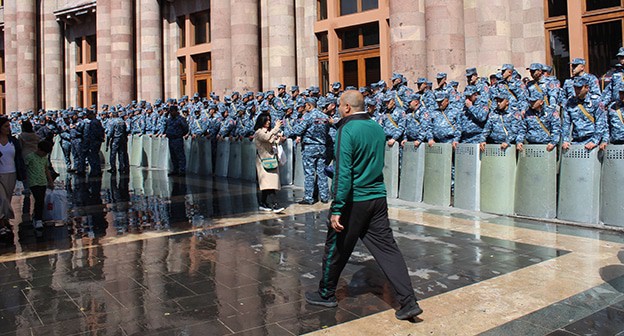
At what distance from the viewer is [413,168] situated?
35.8ft

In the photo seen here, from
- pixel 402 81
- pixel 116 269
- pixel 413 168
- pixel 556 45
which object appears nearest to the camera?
pixel 116 269

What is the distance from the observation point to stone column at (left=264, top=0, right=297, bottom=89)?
19219 millimetres

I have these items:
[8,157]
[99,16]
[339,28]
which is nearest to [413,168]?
[8,157]

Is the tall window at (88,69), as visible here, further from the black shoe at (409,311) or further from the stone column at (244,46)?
the black shoe at (409,311)

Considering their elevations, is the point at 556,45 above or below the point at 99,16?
below

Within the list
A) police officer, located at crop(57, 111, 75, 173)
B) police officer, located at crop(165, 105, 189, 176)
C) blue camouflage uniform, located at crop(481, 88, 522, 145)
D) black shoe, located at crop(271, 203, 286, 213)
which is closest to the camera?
blue camouflage uniform, located at crop(481, 88, 522, 145)

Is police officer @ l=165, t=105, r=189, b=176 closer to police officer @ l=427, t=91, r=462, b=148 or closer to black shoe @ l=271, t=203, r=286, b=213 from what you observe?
black shoe @ l=271, t=203, r=286, b=213

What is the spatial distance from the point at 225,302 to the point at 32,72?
33872 mm

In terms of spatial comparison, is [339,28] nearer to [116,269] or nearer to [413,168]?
[413,168]

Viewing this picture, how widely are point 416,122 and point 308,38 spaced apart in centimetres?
1000

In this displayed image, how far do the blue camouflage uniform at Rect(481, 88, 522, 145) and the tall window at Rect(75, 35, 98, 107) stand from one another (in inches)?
1129

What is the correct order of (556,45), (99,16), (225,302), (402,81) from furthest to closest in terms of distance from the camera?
(99,16) < (556,45) < (402,81) < (225,302)

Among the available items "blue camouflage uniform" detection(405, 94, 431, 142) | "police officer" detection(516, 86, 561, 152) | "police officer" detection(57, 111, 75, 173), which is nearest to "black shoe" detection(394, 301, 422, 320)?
"police officer" detection(516, 86, 561, 152)

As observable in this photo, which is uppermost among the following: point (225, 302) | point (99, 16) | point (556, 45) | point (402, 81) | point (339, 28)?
point (99, 16)
